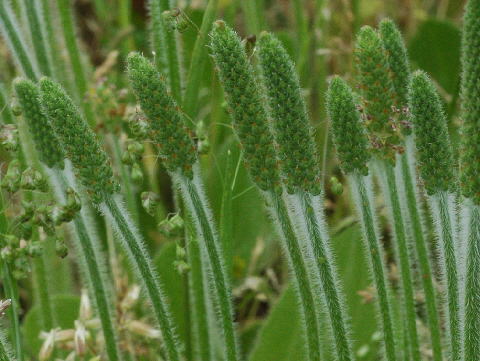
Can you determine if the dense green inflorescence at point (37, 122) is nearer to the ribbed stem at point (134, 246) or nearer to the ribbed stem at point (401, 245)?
the ribbed stem at point (134, 246)

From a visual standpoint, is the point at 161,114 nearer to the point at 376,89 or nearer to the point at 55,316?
the point at 376,89

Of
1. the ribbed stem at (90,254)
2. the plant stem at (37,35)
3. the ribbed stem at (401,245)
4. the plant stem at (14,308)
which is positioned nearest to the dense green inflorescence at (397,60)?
the ribbed stem at (401,245)

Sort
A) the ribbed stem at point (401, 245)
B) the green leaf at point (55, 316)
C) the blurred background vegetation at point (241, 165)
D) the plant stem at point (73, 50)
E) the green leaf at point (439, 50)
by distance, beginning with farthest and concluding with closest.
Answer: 1. the green leaf at point (439, 50)
2. the plant stem at point (73, 50)
3. the green leaf at point (55, 316)
4. the blurred background vegetation at point (241, 165)
5. the ribbed stem at point (401, 245)

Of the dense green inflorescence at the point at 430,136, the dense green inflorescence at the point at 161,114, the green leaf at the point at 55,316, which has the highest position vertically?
the dense green inflorescence at the point at 161,114

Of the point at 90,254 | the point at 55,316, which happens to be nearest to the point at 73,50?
the point at 55,316

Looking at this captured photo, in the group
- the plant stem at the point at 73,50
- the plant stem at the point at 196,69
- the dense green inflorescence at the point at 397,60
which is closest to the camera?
the dense green inflorescence at the point at 397,60
